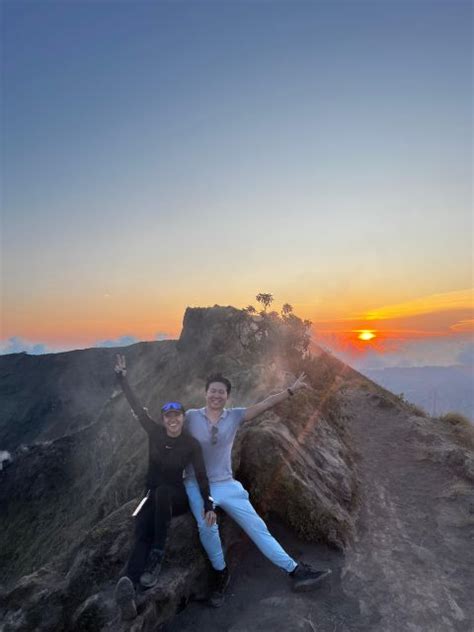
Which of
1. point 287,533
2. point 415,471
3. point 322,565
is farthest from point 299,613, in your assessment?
point 415,471

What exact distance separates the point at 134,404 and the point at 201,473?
6.57 feet

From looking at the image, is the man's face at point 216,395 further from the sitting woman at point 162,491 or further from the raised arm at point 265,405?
the raised arm at point 265,405

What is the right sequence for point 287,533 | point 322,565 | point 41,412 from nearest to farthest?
point 322,565, point 287,533, point 41,412

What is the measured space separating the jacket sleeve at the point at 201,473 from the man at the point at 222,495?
1.15ft

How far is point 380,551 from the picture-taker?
33.6 feet

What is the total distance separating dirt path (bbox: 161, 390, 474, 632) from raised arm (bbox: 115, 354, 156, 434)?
3.40 m

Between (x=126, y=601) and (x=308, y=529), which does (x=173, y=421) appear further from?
(x=308, y=529)

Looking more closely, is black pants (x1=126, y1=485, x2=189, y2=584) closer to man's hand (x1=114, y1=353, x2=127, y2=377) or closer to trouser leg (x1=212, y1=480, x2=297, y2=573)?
trouser leg (x1=212, y1=480, x2=297, y2=573)

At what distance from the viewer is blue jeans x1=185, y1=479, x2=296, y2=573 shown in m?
7.91

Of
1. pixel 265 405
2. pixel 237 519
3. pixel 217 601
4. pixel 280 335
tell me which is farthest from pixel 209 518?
pixel 280 335

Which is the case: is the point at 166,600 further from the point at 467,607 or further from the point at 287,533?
the point at 467,607

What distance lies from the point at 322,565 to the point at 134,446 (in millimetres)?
23023

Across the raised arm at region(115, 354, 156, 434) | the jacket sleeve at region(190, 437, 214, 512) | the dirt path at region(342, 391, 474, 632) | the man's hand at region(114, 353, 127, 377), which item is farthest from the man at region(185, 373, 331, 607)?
the man's hand at region(114, 353, 127, 377)

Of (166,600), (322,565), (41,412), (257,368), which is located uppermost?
(257,368)
